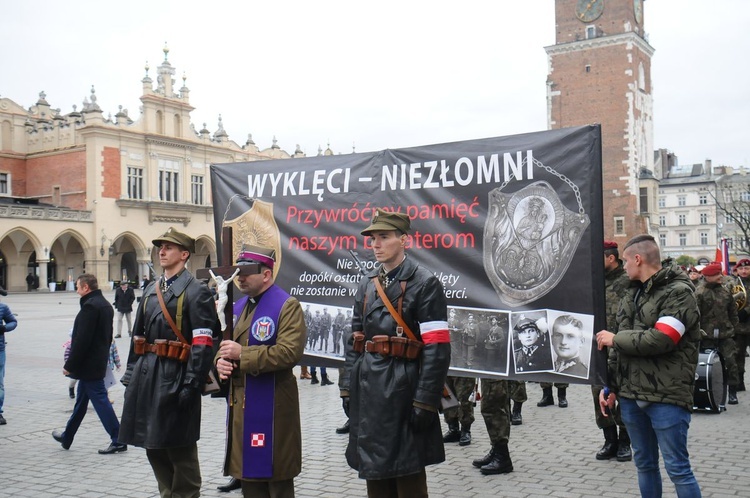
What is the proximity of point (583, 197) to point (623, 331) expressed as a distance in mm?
1356

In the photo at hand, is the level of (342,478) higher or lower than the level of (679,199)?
lower

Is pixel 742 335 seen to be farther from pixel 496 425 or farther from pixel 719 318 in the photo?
pixel 496 425

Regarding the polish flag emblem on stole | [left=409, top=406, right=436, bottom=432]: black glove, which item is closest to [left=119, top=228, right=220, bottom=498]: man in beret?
the polish flag emblem on stole

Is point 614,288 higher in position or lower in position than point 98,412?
higher

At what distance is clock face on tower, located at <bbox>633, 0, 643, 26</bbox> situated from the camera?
184ft

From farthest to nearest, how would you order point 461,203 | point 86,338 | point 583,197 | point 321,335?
point 86,338 < point 321,335 < point 461,203 < point 583,197

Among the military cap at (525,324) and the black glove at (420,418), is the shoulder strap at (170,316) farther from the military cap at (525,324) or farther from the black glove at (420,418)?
the military cap at (525,324)

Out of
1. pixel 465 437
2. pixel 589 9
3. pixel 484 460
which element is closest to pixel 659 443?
pixel 484 460

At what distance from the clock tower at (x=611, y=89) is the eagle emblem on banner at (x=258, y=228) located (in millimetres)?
48061

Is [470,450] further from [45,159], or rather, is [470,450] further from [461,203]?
[45,159]

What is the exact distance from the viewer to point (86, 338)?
7582 mm

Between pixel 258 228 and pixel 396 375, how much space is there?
3.59m

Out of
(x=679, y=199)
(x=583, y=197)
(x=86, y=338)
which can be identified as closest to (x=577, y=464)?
(x=583, y=197)

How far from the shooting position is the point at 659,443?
4676mm
